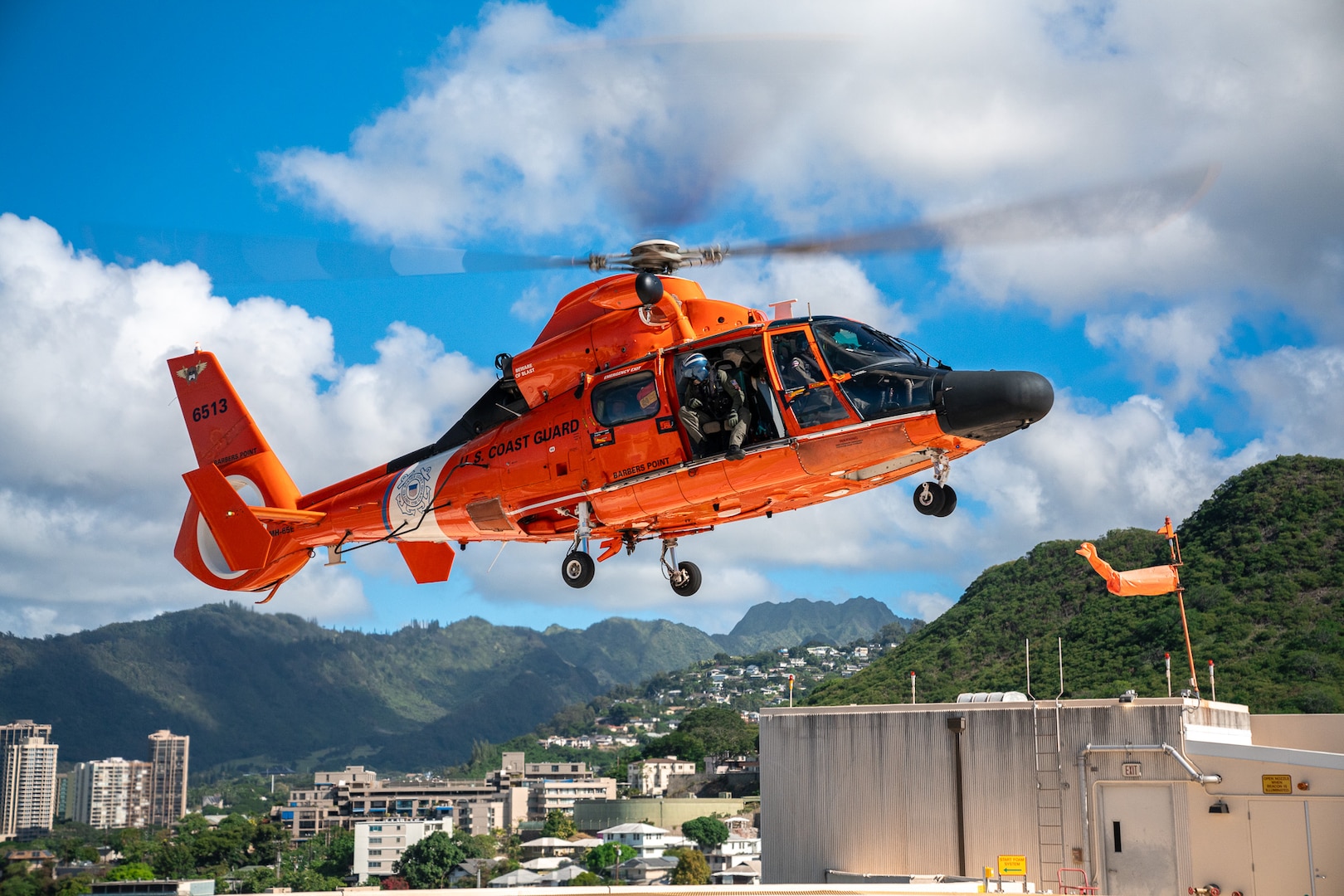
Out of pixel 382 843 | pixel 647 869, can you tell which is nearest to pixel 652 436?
pixel 647 869

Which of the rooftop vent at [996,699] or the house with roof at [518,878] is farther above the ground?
the rooftop vent at [996,699]

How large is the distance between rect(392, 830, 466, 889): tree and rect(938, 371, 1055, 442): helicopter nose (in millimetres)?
132720

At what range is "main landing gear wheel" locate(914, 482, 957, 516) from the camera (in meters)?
14.9

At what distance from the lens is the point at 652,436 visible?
16.3m

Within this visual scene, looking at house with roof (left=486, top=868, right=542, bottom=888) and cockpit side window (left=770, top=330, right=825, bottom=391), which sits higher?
cockpit side window (left=770, top=330, right=825, bottom=391)

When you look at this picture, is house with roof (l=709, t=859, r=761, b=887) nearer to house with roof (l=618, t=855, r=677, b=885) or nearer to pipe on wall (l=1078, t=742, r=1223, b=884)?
house with roof (l=618, t=855, r=677, b=885)

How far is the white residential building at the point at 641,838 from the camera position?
136375 mm

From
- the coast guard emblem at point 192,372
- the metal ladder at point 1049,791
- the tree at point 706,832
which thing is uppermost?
the coast guard emblem at point 192,372

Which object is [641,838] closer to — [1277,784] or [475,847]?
[475,847]

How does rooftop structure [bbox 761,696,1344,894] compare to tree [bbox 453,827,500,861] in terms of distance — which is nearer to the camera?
rooftop structure [bbox 761,696,1344,894]

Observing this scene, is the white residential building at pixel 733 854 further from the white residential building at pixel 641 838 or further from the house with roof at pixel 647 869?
the white residential building at pixel 641 838

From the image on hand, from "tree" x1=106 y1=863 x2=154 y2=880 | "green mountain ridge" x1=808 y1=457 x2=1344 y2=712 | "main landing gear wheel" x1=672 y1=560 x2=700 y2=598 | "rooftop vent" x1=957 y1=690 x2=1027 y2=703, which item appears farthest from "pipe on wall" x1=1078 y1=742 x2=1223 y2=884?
"tree" x1=106 y1=863 x2=154 y2=880

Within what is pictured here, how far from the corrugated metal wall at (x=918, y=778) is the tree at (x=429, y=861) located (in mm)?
112634

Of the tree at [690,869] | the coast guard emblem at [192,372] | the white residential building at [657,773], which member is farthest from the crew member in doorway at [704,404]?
the white residential building at [657,773]
